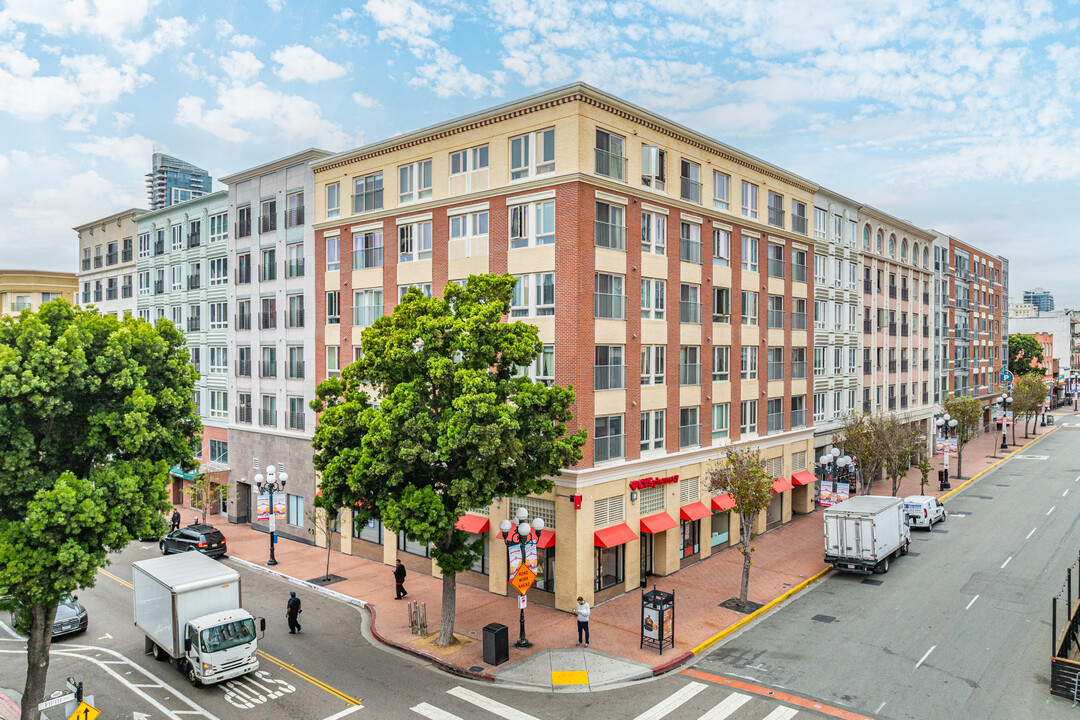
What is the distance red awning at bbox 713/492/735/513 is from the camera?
33375 millimetres

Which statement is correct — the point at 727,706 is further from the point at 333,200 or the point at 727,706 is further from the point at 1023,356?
the point at 1023,356

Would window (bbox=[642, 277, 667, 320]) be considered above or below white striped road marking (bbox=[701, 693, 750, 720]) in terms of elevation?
above

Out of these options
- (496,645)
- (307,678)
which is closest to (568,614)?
(496,645)

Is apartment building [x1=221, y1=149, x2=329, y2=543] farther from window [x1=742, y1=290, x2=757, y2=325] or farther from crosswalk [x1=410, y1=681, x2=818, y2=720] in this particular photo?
window [x1=742, y1=290, x2=757, y2=325]

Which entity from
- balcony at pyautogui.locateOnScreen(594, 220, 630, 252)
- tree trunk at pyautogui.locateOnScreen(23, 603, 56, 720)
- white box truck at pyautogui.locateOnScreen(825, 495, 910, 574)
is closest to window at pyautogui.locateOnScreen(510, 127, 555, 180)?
balcony at pyautogui.locateOnScreen(594, 220, 630, 252)

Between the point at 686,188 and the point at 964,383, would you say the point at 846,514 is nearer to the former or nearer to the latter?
the point at 686,188

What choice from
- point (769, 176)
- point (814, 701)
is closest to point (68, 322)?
point (814, 701)

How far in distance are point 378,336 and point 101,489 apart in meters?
8.54

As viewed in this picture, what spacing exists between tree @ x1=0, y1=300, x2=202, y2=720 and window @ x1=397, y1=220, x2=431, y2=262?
48.8 ft

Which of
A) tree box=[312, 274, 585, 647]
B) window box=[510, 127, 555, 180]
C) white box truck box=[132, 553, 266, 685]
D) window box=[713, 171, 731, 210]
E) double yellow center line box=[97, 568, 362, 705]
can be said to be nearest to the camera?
double yellow center line box=[97, 568, 362, 705]

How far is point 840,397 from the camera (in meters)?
46.8

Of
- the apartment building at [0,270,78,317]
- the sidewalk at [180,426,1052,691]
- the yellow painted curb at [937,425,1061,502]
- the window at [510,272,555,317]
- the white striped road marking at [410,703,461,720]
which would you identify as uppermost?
the apartment building at [0,270,78,317]

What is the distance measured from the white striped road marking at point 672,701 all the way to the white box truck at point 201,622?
11483mm

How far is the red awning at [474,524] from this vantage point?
2844cm
